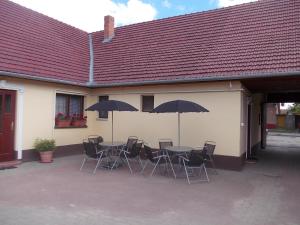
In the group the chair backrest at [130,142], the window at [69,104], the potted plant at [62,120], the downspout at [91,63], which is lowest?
the chair backrest at [130,142]

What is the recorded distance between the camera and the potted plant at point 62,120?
11.6 meters

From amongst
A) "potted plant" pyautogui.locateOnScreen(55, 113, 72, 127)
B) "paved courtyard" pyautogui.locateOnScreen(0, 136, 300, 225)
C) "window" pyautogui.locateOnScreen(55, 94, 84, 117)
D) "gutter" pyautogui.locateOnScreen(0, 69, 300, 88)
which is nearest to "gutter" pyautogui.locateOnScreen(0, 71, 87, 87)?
"gutter" pyautogui.locateOnScreen(0, 69, 300, 88)

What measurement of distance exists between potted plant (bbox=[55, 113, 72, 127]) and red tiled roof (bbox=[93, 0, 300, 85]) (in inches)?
77.8

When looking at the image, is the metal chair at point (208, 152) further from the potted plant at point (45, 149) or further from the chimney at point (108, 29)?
the chimney at point (108, 29)

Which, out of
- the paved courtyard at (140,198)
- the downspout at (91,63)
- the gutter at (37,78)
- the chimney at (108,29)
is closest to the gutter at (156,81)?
the gutter at (37,78)

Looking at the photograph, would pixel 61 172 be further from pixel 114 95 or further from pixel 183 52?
pixel 183 52

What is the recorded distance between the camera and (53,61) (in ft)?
38.9

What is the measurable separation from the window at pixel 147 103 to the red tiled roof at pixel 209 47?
86cm

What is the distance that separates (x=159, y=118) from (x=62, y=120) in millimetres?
3819

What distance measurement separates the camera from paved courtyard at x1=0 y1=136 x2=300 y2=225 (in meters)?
5.15

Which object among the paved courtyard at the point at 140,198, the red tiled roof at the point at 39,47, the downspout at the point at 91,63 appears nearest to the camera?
the paved courtyard at the point at 140,198

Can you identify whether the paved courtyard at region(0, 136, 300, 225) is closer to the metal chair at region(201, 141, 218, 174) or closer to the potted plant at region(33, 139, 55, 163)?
the metal chair at region(201, 141, 218, 174)

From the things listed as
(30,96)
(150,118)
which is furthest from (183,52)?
(30,96)

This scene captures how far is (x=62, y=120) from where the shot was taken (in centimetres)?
1174
